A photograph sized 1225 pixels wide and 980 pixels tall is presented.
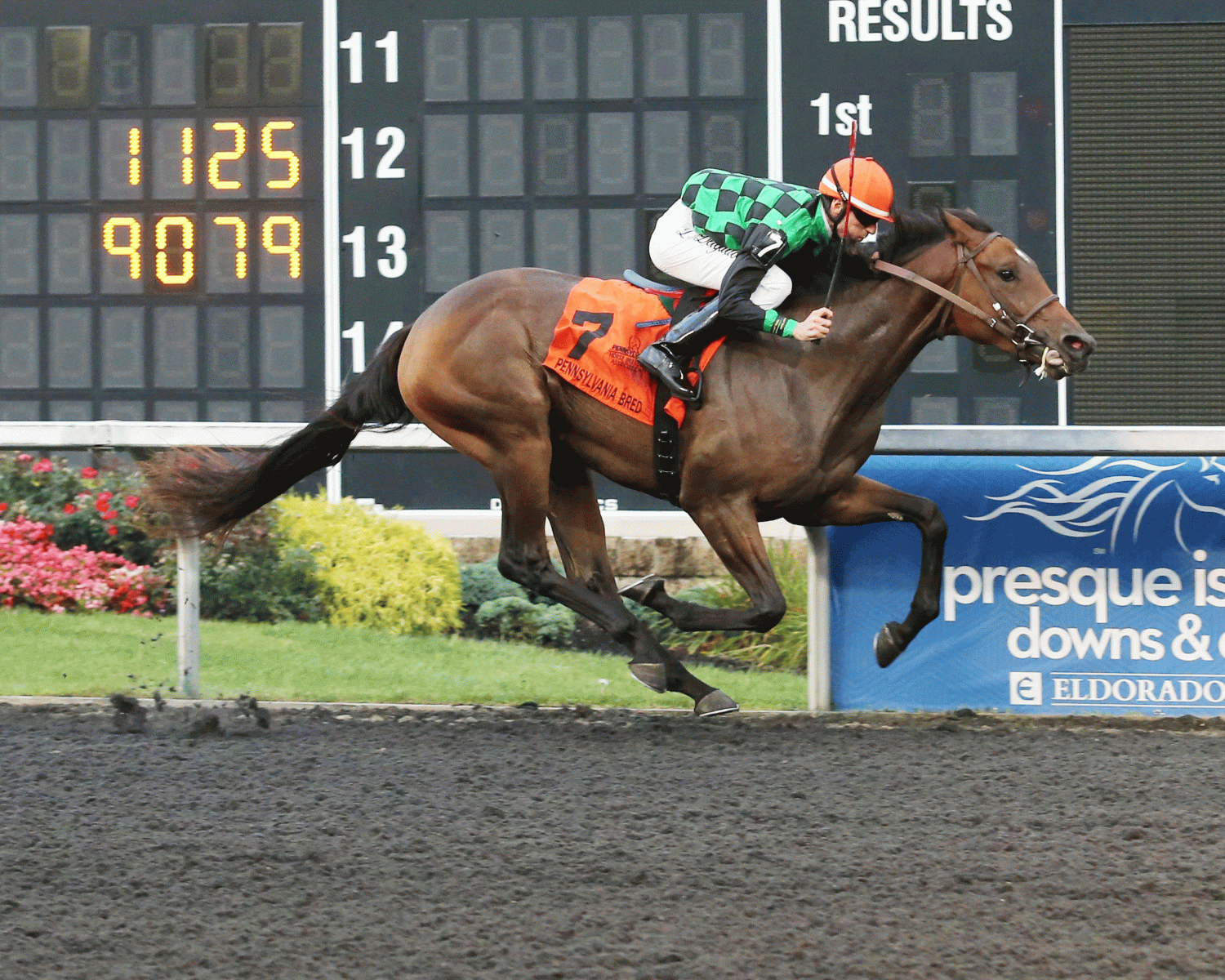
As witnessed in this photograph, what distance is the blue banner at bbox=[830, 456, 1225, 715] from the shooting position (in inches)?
191

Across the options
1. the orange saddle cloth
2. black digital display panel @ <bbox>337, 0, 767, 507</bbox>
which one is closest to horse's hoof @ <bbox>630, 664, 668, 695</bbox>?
the orange saddle cloth

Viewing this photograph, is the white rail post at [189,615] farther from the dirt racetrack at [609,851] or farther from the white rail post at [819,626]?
the white rail post at [819,626]

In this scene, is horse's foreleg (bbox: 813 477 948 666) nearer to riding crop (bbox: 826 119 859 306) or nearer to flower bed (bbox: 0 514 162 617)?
riding crop (bbox: 826 119 859 306)

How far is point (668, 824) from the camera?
332 centimetres

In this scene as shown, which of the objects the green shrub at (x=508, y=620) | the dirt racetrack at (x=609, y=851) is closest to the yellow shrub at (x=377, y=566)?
the green shrub at (x=508, y=620)

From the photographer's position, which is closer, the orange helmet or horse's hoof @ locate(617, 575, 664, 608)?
the orange helmet

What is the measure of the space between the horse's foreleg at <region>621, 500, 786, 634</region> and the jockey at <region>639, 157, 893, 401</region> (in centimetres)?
35

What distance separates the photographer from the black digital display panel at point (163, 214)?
836 cm

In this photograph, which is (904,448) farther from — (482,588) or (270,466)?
(482,588)

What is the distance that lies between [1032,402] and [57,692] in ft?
16.4

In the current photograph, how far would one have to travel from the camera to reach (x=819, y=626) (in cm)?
492

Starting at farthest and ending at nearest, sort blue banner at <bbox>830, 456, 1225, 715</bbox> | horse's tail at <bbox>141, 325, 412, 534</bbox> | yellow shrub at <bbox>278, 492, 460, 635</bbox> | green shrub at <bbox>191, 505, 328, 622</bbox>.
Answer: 1. yellow shrub at <bbox>278, 492, 460, 635</bbox>
2. green shrub at <bbox>191, 505, 328, 622</bbox>
3. horse's tail at <bbox>141, 325, 412, 534</bbox>
4. blue banner at <bbox>830, 456, 1225, 715</bbox>

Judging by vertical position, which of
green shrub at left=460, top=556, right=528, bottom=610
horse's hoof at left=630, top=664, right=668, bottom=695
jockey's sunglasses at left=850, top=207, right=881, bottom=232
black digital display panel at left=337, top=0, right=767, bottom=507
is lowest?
horse's hoof at left=630, top=664, right=668, bottom=695

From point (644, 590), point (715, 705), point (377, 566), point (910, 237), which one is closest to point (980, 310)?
point (910, 237)
